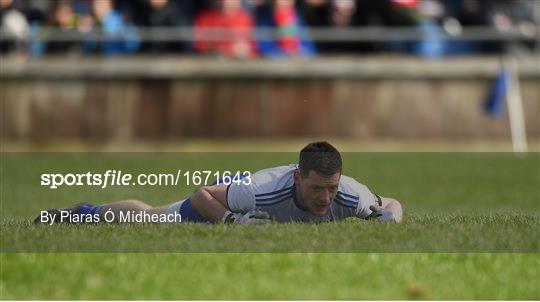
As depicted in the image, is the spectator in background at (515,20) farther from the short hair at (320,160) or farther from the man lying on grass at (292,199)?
the short hair at (320,160)

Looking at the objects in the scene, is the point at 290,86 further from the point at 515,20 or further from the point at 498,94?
the point at 515,20

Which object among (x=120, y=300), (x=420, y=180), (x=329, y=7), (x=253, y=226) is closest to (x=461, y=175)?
(x=420, y=180)

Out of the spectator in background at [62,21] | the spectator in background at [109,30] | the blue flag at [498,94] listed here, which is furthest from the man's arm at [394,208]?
the blue flag at [498,94]

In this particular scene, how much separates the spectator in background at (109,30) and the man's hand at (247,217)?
56.4 feet

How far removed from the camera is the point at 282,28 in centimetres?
2969

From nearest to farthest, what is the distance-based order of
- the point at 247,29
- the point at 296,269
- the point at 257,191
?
the point at 296,269 → the point at 257,191 → the point at 247,29

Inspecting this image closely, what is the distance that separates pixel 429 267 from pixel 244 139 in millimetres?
20288

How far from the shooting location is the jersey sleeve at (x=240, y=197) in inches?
451

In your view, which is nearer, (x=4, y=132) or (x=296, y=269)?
(x=296, y=269)

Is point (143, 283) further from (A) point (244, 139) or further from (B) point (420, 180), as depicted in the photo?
(A) point (244, 139)

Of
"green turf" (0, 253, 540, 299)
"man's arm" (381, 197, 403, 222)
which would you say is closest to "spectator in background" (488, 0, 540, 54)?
"man's arm" (381, 197, 403, 222)

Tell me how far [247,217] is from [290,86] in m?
20.0

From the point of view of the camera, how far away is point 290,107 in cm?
3162

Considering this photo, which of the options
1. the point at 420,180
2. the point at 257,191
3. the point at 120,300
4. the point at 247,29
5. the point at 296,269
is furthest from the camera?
the point at 247,29
